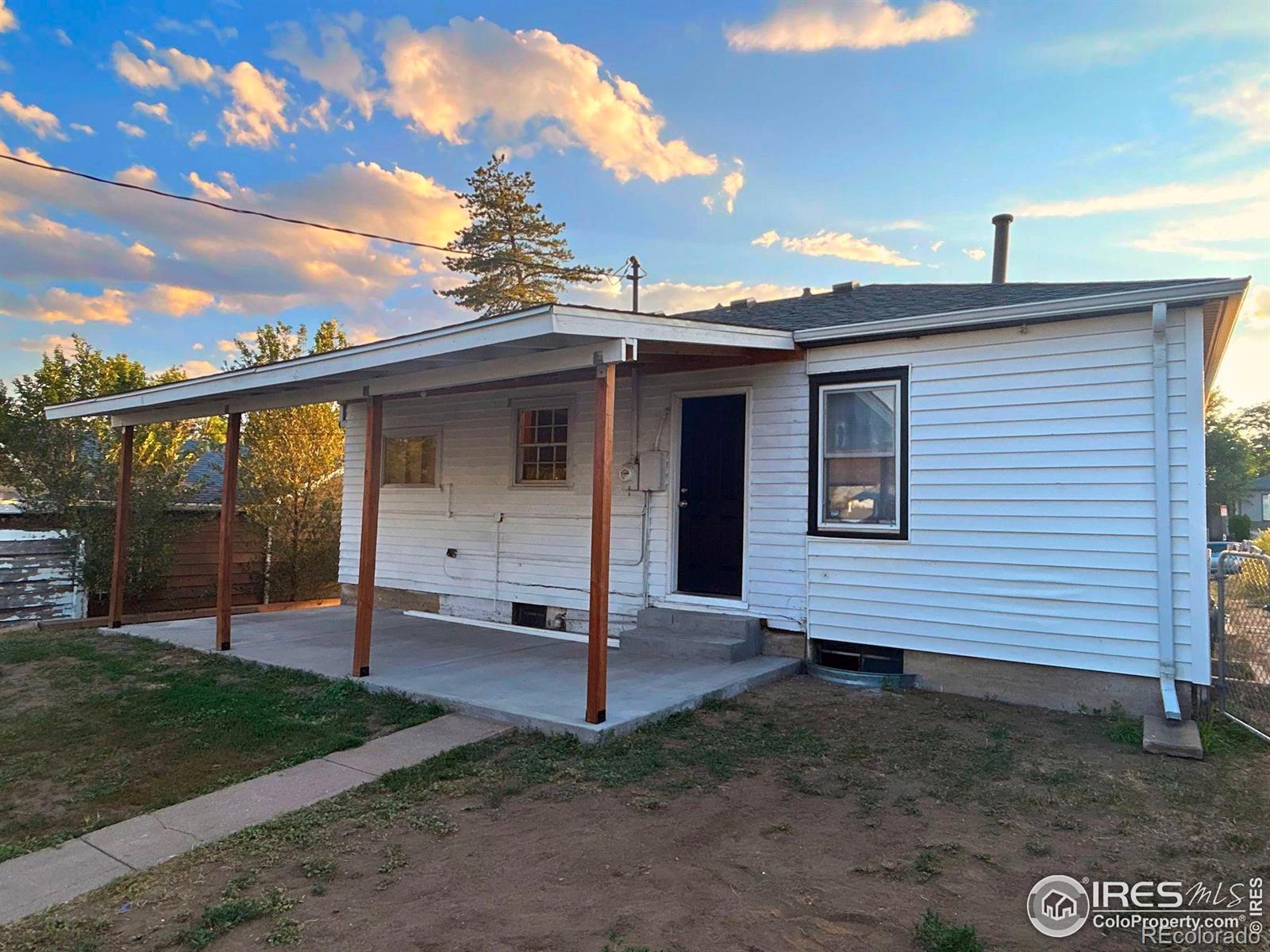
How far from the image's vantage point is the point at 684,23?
31.8 ft

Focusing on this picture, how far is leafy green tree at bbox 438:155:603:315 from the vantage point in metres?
23.9

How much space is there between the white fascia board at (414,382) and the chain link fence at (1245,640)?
433 centimetres

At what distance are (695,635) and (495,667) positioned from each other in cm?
174

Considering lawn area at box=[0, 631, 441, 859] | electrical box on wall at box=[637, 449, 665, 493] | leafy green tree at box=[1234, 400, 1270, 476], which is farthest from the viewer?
leafy green tree at box=[1234, 400, 1270, 476]

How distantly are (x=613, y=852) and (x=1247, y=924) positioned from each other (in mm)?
2201

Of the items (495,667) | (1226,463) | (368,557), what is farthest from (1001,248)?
(1226,463)

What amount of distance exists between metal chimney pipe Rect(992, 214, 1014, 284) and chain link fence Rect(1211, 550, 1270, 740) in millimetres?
5560

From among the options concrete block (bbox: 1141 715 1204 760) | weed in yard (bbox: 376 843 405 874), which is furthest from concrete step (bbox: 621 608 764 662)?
weed in yard (bbox: 376 843 405 874)

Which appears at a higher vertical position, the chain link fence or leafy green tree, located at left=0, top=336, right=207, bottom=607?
leafy green tree, located at left=0, top=336, right=207, bottom=607

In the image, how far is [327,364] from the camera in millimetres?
5758

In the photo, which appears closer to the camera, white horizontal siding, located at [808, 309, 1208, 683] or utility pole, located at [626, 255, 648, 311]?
white horizontal siding, located at [808, 309, 1208, 683]

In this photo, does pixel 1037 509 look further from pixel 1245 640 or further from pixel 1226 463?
pixel 1226 463

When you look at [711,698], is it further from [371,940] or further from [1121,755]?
[371,940]

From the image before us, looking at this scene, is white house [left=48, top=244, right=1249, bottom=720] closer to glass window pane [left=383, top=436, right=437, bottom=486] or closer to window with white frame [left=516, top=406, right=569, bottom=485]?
window with white frame [left=516, top=406, right=569, bottom=485]
